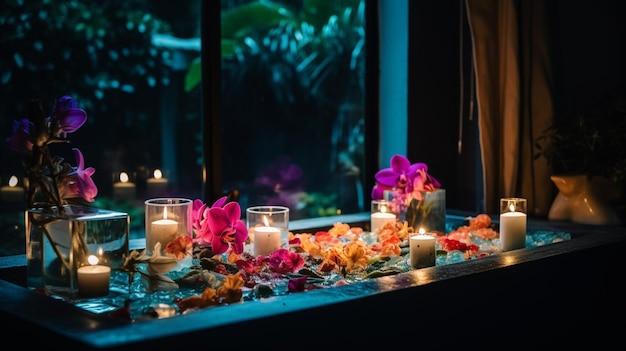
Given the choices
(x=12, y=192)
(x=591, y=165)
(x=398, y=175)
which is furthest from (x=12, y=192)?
(x=591, y=165)

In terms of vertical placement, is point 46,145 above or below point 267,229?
above

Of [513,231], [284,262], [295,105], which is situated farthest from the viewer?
[295,105]

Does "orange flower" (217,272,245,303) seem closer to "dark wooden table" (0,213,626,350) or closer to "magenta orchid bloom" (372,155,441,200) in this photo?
"dark wooden table" (0,213,626,350)

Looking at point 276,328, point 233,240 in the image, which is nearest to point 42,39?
point 233,240

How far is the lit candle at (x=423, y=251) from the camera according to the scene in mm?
1727

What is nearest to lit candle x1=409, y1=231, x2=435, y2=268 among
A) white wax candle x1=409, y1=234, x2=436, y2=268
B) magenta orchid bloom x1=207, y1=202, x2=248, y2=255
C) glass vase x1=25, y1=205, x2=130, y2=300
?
white wax candle x1=409, y1=234, x2=436, y2=268

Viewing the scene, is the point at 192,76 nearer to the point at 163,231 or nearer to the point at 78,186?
the point at 163,231

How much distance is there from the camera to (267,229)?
5.91ft

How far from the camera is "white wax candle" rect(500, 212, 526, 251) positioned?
199 centimetres

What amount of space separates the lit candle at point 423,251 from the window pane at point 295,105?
1028 millimetres

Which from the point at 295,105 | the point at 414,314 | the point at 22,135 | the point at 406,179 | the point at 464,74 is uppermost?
the point at 464,74

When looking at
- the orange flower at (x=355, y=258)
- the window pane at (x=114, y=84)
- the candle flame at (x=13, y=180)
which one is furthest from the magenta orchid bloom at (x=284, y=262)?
the candle flame at (x=13, y=180)

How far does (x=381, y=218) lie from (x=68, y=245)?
3.23 feet

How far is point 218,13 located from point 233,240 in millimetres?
945
